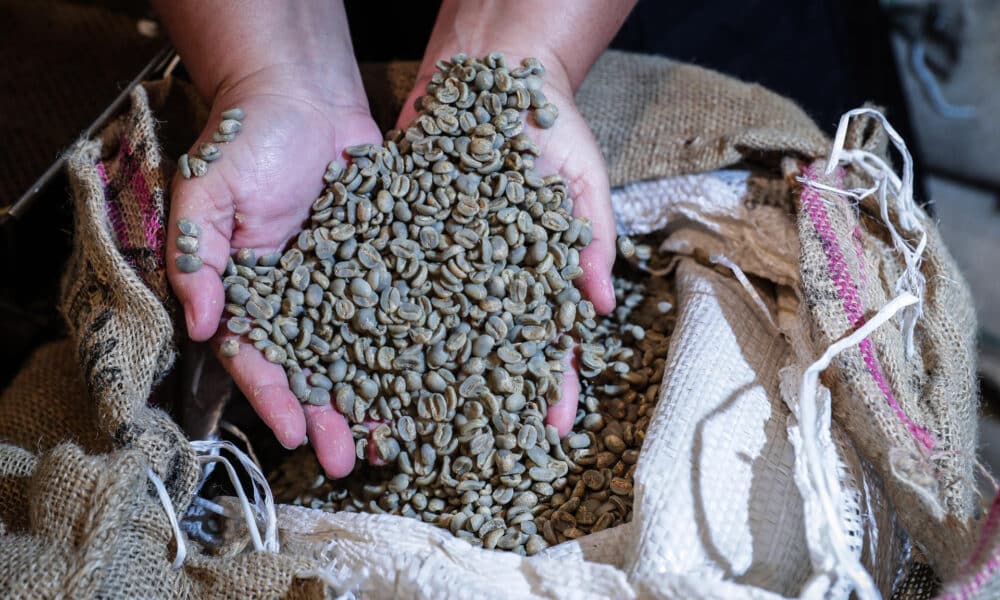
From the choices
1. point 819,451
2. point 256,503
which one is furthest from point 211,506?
point 819,451

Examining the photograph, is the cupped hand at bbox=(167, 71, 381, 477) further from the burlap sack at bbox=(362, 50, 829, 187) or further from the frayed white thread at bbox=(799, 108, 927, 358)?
the frayed white thread at bbox=(799, 108, 927, 358)

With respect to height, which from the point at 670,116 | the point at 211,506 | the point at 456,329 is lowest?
the point at 211,506

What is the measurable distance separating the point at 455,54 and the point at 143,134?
533 millimetres

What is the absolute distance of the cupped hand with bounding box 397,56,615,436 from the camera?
4.14 feet

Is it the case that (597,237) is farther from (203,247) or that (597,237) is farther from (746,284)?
(203,247)

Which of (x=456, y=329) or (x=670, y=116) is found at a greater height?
(x=670, y=116)

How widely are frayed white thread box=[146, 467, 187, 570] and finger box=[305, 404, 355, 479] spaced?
221mm

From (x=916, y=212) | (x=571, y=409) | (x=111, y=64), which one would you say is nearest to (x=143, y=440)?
(x=571, y=409)

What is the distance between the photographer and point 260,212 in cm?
121

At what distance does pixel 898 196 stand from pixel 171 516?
1143mm

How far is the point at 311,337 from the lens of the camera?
120cm

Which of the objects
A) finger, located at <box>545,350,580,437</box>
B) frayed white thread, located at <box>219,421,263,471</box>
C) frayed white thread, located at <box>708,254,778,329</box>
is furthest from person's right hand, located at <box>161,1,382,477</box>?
frayed white thread, located at <box>708,254,778,329</box>

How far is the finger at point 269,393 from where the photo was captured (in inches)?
45.3

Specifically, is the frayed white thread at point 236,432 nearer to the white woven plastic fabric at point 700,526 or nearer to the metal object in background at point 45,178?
the white woven plastic fabric at point 700,526
